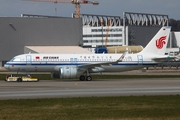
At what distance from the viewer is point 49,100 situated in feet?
87.2

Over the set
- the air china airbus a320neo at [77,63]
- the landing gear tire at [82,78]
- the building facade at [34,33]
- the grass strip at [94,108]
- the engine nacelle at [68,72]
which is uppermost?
the building facade at [34,33]

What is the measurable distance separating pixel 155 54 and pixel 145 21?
446ft

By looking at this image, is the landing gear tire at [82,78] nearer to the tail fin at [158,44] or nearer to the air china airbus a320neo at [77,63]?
the air china airbus a320neo at [77,63]

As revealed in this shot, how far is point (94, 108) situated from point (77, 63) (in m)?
30.0

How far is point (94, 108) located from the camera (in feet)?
75.2

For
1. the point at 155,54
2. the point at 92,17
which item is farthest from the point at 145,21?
the point at 155,54

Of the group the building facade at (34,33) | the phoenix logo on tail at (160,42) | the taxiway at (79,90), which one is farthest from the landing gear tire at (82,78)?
the building facade at (34,33)

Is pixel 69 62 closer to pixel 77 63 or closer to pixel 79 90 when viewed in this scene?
pixel 77 63

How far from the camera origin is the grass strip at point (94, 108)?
65.3ft

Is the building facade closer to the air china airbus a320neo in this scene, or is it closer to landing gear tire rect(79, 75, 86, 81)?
the air china airbus a320neo

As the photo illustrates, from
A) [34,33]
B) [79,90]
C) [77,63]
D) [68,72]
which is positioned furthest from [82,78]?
[34,33]

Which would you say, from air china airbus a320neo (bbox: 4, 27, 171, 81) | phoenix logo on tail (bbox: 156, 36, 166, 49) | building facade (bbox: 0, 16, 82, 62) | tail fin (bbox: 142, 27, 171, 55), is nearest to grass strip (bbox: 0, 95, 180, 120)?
air china airbus a320neo (bbox: 4, 27, 171, 81)

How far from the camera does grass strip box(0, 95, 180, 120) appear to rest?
1991cm

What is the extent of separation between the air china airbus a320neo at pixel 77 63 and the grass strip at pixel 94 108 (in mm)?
23180
